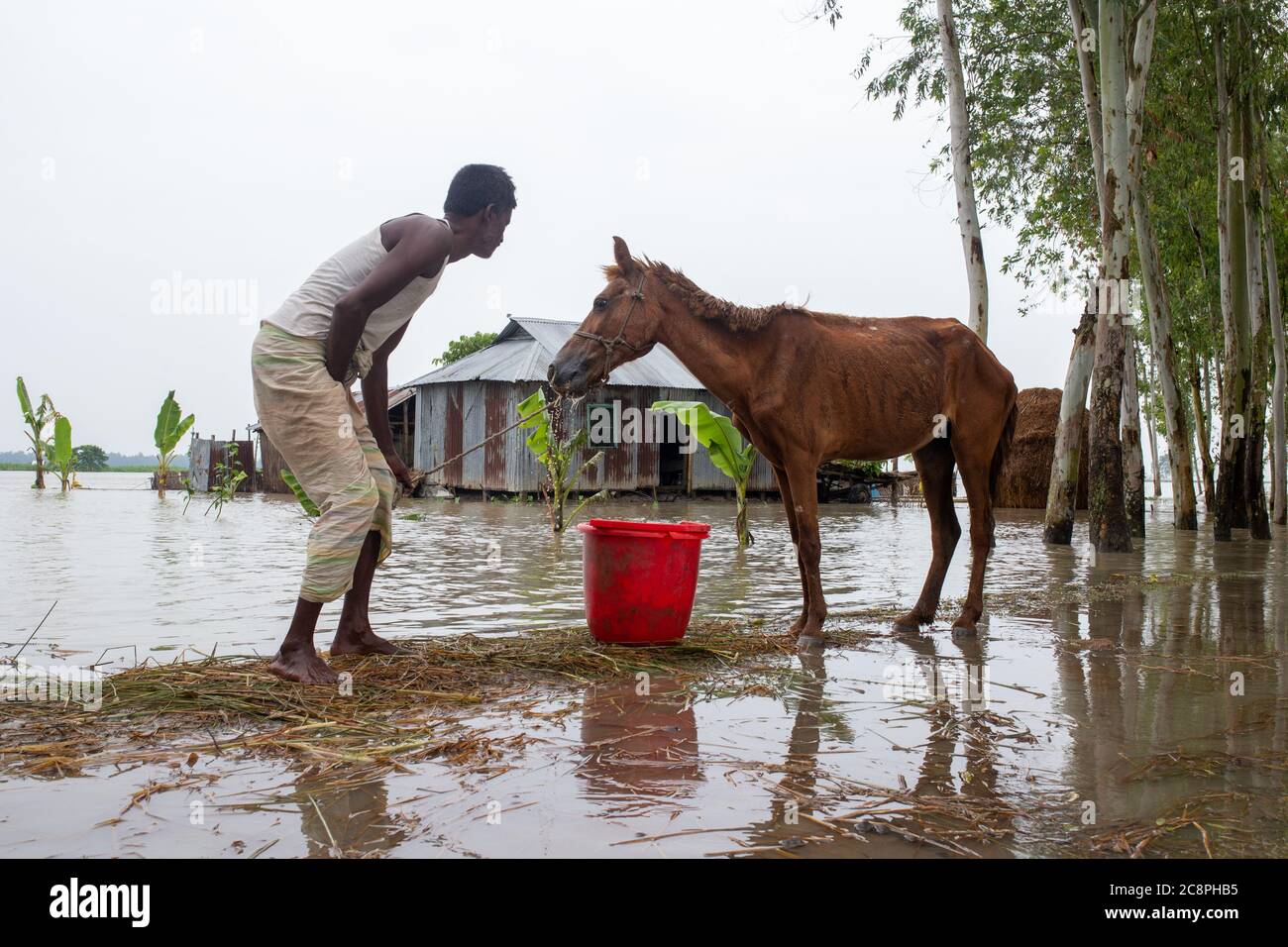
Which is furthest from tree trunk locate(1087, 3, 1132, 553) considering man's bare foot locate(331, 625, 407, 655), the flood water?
man's bare foot locate(331, 625, 407, 655)

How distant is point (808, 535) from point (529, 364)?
75.3 feet

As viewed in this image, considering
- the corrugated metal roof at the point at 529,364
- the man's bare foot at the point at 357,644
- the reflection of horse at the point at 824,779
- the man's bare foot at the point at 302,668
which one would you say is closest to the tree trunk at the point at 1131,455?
the reflection of horse at the point at 824,779

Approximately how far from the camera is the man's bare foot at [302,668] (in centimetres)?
449

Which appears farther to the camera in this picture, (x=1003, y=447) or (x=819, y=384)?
(x=1003, y=447)

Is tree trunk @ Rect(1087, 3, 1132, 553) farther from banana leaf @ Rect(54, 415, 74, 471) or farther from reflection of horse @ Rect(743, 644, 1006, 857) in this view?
banana leaf @ Rect(54, 415, 74, 471)

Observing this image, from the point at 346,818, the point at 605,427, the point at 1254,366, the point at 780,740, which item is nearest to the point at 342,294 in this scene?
the point at 346,818

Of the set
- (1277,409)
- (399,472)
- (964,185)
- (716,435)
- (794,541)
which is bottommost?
(794,541)

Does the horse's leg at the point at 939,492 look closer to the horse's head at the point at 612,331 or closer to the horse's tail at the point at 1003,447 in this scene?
the horse's tail at the point at 1003,447

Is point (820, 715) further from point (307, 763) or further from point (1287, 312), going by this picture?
point (1287, 312)

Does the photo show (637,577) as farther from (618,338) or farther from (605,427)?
(605,427)

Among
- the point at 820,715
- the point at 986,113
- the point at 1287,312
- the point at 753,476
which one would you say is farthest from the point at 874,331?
the point at 1287,312

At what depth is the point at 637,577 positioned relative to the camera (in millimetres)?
5527
